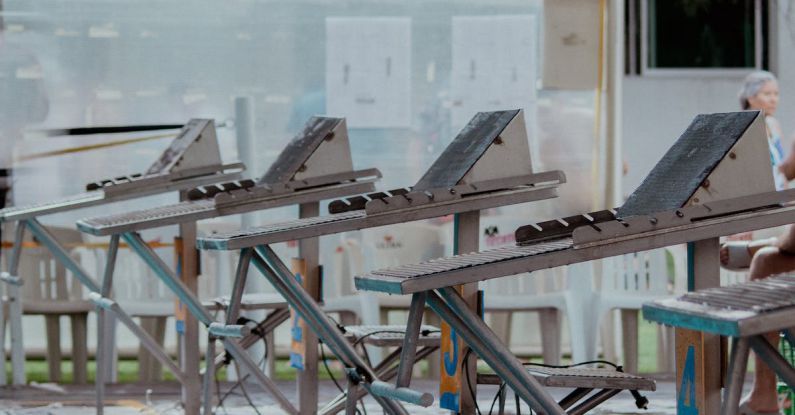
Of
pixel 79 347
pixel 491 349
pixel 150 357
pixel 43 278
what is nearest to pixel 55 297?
pixel 43 278

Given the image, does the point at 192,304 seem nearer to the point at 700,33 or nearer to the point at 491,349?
the point at 491,349

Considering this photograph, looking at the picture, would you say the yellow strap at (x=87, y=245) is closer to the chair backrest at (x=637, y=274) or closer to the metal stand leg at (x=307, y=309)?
the chair backrest at (x=637, y=274)

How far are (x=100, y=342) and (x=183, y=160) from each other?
720 mm

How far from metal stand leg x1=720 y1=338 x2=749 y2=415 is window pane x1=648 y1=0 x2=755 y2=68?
7.48m

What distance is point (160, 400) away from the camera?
627 centimetres

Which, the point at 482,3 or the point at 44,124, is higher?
the point at 482,3

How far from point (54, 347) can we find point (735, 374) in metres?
5.24

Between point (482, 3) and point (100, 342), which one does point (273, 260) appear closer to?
point (100, 342)

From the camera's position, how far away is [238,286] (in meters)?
3.81

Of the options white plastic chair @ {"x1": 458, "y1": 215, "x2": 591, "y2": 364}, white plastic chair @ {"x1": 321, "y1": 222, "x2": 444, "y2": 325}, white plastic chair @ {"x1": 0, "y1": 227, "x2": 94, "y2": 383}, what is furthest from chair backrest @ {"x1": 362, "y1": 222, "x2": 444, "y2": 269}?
white plastic chair @ {"x1": 0, "y1": 227, "x2": 94, "y2": 383}

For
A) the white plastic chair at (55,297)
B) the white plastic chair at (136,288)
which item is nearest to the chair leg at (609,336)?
the white plastic chair at (136,288)

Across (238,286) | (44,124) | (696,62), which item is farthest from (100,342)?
(696,62)

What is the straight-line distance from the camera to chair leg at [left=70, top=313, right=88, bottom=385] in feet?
22.4

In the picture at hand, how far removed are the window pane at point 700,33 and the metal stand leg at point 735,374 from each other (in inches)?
294
